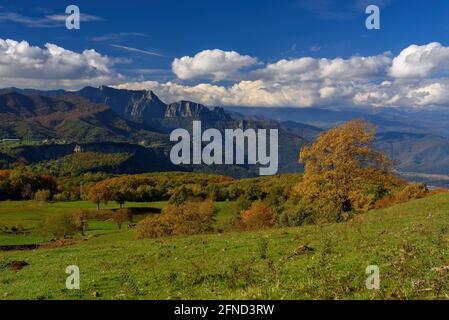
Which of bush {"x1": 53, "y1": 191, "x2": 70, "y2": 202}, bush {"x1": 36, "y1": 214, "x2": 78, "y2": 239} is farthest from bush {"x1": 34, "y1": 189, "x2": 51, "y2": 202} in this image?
bush {"x1": 36, "y1": 214, "x2": 78, "y2": 239}

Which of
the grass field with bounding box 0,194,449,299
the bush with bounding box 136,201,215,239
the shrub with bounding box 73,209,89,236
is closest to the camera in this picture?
the grass field with bounding box 0,194,449,299

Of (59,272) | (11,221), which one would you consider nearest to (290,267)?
(59,272)

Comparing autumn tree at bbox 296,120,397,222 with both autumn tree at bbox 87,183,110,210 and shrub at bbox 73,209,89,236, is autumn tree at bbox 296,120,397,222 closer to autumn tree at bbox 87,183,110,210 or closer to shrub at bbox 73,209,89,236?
shrub at bbox 73,209,89,236

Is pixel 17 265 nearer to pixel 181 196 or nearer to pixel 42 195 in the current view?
pixel 181 196

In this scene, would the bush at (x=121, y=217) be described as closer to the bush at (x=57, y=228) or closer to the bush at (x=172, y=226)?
the bush at (x=57, y=228)

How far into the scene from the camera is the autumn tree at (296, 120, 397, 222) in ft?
190

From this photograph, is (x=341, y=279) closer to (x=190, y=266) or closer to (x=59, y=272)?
(x=190, y=266)

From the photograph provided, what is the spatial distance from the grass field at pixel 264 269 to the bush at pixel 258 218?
52510mm

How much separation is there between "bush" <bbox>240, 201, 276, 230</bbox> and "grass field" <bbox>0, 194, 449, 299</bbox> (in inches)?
2067

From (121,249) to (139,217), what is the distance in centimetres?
11995

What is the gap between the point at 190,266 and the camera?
25.0 metres

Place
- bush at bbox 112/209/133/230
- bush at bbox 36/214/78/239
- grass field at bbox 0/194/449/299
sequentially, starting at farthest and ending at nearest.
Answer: bush at bbox 112/209/133/230 < bush at bbox 36/214/78/239 < grass field at bbox 0/194/449/299

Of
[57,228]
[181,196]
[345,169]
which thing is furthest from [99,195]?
[345,169]

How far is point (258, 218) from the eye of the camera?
102m
